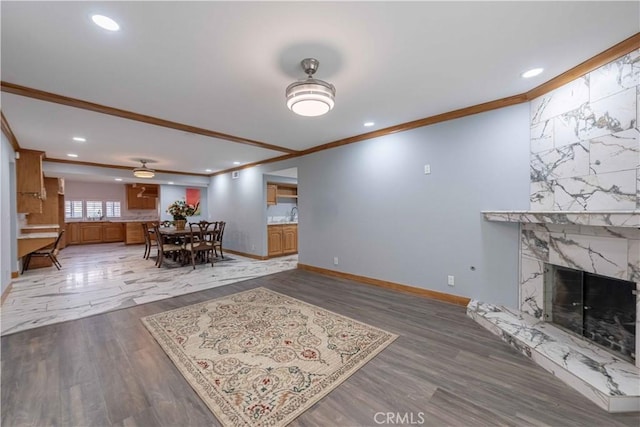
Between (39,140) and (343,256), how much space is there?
224 inches

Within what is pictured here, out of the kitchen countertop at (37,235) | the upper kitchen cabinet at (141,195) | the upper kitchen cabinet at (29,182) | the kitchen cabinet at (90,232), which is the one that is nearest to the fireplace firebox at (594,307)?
the kitchen countertop at (37,235)

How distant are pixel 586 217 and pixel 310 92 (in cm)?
236

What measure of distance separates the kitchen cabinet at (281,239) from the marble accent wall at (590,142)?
5366 millimetres

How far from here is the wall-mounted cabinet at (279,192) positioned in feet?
22.6

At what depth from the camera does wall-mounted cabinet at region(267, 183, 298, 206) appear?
6.88 meters

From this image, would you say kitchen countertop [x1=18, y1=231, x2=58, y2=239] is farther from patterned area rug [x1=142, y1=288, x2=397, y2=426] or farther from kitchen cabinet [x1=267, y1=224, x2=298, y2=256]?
kitchen cabinet [x1=267, y1=224, x2=298, y2=256]

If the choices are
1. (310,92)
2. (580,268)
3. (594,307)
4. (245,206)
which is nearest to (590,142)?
(580,268)

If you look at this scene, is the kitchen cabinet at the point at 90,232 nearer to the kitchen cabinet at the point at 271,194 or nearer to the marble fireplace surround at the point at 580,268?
the kitchen cabinet at the point at 271,194

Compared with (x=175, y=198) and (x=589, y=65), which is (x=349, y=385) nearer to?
(x=589, y=65)

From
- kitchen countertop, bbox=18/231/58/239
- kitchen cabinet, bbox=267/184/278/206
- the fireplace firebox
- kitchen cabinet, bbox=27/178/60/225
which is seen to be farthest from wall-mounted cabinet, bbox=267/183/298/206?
the fireplace firebox

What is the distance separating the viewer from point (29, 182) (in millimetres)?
4848

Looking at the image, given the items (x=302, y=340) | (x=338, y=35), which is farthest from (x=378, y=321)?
(x=338, y=35)

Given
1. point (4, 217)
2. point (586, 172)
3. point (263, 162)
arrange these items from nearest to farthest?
point (586, 172) → point (4, 217) → point (263, 162)

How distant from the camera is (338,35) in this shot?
73.9 inches
